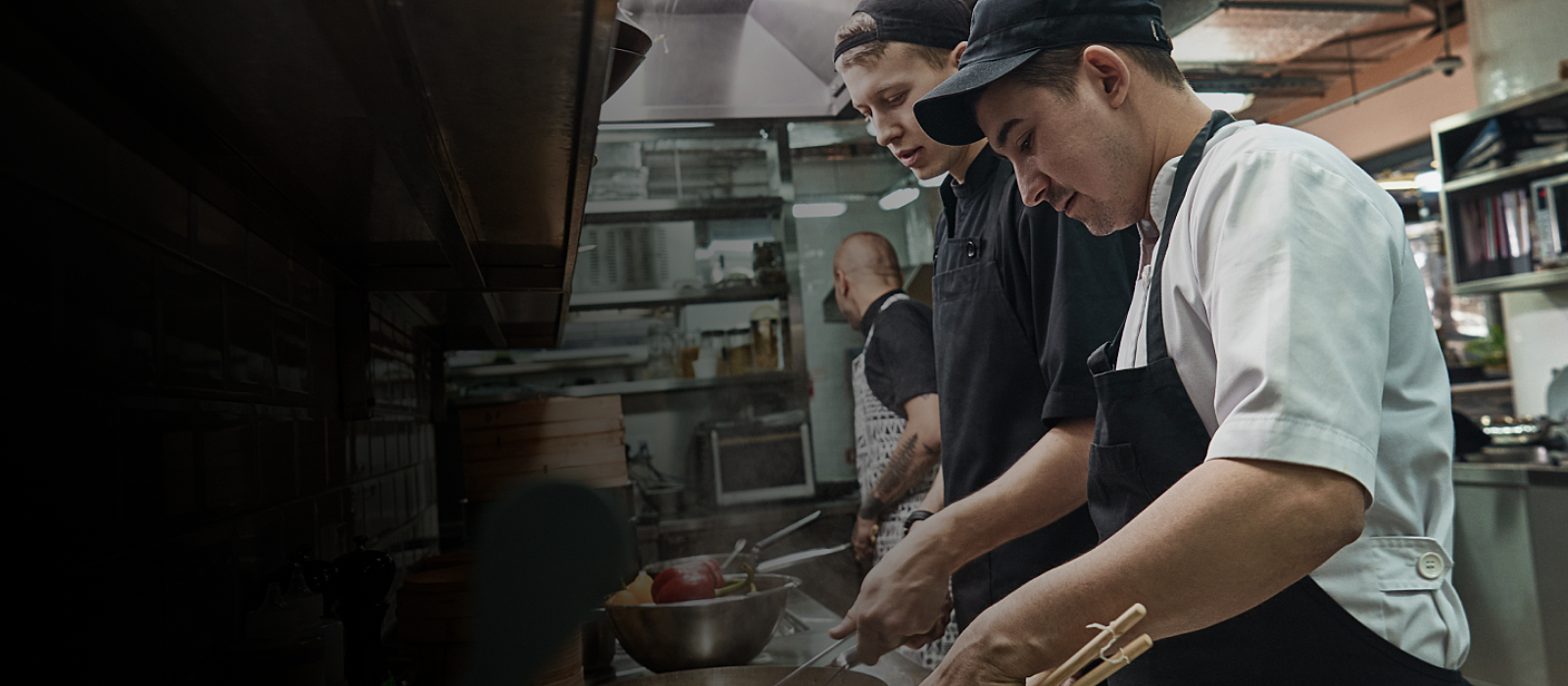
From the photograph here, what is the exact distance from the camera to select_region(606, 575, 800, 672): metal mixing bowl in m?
1.26

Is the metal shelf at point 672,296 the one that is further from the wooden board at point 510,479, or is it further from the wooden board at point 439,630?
the wooden board at point 439,630

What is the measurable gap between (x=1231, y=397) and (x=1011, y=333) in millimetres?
639

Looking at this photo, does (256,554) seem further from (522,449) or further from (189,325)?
(522,449)

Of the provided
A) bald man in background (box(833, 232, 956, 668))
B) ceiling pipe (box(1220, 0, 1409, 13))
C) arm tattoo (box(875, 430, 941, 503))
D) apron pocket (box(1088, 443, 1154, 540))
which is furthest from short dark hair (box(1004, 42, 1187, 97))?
ceiling pipe (box(1220, 0, 1409, 13))

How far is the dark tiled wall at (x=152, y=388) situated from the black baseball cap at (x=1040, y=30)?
72cm

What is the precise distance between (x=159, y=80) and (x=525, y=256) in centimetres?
61

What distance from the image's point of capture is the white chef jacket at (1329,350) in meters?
0.64

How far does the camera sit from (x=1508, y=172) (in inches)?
129

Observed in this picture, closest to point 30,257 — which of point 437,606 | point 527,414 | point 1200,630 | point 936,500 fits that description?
point 437,606

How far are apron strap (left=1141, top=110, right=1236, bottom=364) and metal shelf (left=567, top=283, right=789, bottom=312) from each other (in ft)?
10.1

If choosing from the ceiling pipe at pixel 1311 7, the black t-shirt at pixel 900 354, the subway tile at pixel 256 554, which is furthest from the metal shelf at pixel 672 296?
the subway tile at pixel 256 554

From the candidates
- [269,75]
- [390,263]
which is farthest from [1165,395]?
[390,263]

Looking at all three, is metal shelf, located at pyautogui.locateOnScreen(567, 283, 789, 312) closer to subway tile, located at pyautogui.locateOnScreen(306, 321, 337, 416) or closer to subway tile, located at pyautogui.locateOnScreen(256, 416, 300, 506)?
subway tile, located at pyautogui.locateOnScreen(306, 321, 337, 416)

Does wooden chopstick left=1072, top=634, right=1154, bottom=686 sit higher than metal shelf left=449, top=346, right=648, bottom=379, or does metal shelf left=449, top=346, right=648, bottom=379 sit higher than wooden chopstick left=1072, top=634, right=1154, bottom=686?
metal shelf left=449, top=346, right=648, bottom=379
